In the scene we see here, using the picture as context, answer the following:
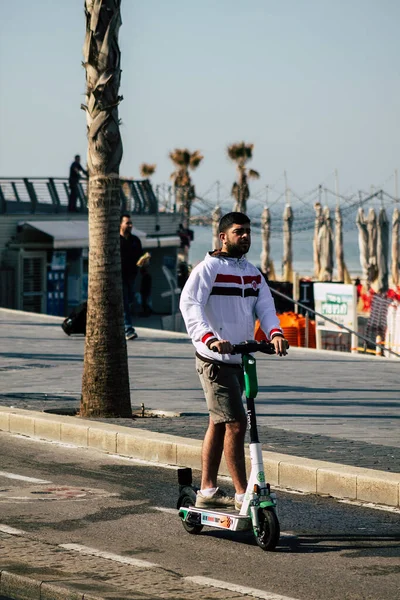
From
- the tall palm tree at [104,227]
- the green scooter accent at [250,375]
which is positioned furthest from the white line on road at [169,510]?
the tall palm tree at [104,227]

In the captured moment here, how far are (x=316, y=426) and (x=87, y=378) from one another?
88.4 inches

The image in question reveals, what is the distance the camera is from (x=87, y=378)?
470 inches

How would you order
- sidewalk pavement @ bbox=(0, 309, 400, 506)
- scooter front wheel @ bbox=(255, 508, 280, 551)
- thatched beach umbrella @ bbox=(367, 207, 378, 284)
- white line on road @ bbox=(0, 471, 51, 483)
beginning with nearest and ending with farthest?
1. scooter front wheel @ bbox=(255, 508, 280, 551)
2. sidewalk pavement @ bbox=(0, 309, 400, 506)
3. white line on road @ bbox=(0, 471, 51, 483)
4. thatched beach umbrella @ bbox=(367, 207, 378, 284)

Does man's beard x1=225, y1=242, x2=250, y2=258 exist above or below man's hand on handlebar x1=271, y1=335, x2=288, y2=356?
above

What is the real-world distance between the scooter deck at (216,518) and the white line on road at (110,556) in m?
0.58

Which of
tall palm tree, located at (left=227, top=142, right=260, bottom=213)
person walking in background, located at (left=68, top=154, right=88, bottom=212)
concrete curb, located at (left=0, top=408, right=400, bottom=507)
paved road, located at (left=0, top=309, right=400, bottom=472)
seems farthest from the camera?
tall palm tree, located at (left=227, top=142, right=260, bottom=213)

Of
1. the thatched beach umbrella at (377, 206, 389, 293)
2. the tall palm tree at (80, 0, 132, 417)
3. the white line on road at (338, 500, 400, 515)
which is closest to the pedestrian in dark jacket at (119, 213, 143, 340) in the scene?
the tall palm tree at (80, 0, 132, 417)

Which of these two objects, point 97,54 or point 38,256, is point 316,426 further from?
point 38,256

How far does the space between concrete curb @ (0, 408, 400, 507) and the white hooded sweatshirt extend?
1.66 m

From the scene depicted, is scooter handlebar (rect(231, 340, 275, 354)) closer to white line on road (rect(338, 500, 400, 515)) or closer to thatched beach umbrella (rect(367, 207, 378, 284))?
white line on road (rect(338, 500, 400, 515))

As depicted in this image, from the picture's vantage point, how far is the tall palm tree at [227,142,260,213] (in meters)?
70.1

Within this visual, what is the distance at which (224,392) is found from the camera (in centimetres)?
734

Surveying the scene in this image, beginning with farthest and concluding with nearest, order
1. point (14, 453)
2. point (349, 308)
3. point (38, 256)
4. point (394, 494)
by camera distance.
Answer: point (38, 256) < point (349, 308) < point (14, 453) < point (394, 494)

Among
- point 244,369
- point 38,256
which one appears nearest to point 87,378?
point 244,369
